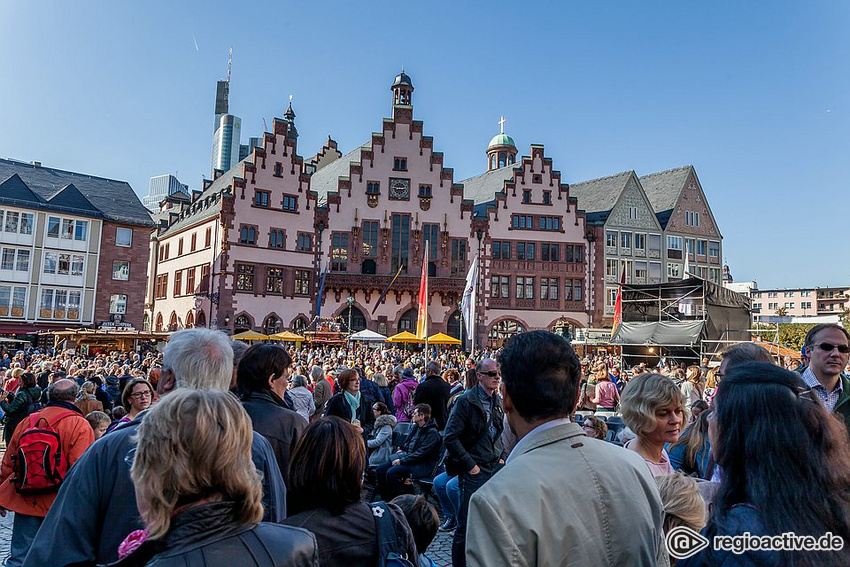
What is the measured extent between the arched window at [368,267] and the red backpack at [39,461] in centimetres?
3778

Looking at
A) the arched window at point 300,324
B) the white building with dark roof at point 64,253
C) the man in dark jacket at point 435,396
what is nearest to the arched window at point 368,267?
the arched window at point 300,324

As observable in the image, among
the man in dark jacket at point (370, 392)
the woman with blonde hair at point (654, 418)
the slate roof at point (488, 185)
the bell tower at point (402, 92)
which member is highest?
the bell tower at point (402, 92)

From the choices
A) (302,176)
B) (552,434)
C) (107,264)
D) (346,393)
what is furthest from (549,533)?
(107,264)

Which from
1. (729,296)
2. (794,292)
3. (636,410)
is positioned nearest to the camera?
(636,410)

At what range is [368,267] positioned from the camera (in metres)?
42.6

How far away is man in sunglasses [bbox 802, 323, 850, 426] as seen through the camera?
4.68m

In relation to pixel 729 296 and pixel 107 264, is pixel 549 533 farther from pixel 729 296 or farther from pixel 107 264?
pixel 107 264

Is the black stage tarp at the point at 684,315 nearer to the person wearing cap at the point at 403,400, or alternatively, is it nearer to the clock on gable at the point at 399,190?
the clock on gable at the point at 399,190

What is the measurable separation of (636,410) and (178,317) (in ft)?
152

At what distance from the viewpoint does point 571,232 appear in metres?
44.9

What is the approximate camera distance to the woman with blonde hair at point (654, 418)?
3.67m

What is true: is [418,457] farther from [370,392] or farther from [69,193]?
[69,193]

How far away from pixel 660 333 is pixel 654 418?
28.6 metres

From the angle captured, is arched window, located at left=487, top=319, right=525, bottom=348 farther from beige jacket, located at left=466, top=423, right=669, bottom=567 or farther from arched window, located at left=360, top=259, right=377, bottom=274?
beige jacket, located at left=466, top=423, right=669, bottom=567
